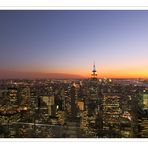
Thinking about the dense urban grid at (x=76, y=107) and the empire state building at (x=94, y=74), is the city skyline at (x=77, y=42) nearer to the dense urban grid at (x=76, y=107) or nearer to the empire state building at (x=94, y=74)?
the empire state building at (x=94, y=74)

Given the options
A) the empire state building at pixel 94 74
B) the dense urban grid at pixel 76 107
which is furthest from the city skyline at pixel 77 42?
the dense urban grid at pixel 76 107

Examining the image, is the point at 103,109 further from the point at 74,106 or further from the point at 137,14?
the point at 137,14

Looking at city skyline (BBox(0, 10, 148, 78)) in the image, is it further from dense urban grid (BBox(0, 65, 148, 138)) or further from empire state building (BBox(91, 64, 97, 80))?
dense urban grid (BBox(0, 65, 148, 138))

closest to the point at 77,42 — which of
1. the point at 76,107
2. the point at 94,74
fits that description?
the point at 94,74

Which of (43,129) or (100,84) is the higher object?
(100,84)

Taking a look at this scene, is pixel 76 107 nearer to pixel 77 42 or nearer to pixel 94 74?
pixel 94 74

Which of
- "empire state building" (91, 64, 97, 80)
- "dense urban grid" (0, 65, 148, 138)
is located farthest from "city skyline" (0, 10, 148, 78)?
"dense urban grid" (0, 65, 148, 138)
